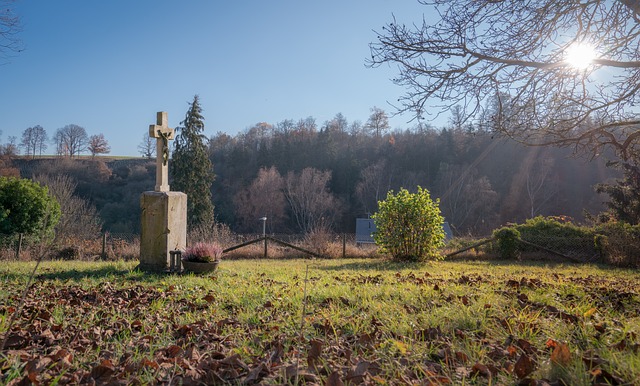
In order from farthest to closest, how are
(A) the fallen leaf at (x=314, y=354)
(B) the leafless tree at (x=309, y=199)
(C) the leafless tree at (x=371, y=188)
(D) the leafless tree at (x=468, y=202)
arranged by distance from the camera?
(C) the leafless tree at (x=371, y=188) < (B) the leafless tree at (x=309, y=199) < (D) the leafless tree at (x=468, y=202) < (A) the fallen leaf at (x=314, y=354)

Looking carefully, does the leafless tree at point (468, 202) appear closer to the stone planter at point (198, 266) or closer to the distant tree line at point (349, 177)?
the distant tree line at point (349, 177)

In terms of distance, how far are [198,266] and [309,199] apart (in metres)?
39.5

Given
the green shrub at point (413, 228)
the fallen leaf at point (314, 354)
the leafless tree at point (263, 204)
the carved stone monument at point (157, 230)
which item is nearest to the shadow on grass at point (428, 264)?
the green shrub at point (413, 228)

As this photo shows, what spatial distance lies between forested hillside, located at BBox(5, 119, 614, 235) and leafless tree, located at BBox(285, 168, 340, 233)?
0.11 m

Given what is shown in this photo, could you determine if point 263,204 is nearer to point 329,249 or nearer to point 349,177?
point 349,177

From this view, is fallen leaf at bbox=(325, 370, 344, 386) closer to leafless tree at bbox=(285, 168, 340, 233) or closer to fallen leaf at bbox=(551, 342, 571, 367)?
fallen leaf at bbox=(551, 342, 571, 367)

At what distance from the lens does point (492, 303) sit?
3.78 m

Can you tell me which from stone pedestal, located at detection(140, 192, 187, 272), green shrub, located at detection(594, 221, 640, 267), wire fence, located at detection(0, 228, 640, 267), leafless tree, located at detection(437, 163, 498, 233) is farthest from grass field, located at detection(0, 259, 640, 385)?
leafless tree, located at detection(437, 163, 498, 233)

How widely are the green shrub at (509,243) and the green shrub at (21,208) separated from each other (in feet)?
47.7

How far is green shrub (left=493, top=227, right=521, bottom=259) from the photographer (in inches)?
579

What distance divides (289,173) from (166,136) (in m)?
39.6

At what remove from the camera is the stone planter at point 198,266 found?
796cm

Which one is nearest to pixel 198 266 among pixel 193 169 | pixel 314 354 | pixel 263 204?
pixel 314 354

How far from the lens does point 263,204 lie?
47.2 metres
